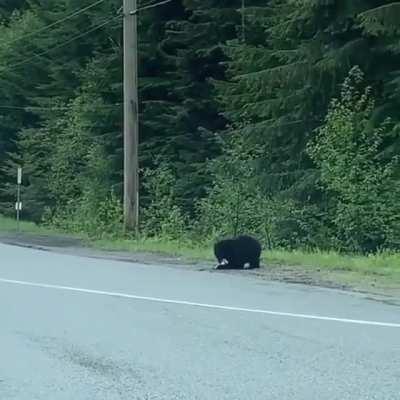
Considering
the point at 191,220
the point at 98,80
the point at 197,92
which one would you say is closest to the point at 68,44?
the point at 98,80

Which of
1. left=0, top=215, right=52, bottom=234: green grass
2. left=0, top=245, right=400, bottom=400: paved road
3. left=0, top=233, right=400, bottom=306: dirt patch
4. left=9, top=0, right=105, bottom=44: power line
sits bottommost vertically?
left=0, top=245, right=400, bottom=400: paved road

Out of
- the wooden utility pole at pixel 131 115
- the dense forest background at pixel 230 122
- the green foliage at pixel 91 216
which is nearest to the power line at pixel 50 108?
the dense forest background at pixel 230 122

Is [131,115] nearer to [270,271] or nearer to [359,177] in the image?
[359,177]

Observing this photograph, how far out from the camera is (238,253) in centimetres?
1695

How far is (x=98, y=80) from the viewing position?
3406 centimetres

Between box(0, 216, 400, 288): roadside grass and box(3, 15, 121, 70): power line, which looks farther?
box(3, 15, 121, 70): power line

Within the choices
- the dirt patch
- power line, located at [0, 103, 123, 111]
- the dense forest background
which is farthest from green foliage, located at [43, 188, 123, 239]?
power line, located at [0, 103, 123, 111]

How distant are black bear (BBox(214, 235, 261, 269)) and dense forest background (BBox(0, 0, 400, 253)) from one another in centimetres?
344

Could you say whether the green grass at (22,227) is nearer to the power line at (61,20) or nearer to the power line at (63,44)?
the power line at (63,44)

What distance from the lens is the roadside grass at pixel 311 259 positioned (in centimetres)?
1534

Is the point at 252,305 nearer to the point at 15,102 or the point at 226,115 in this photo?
the point at 226,115

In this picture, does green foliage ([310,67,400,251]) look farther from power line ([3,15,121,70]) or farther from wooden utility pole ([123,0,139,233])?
power line ([3,15,121,70])

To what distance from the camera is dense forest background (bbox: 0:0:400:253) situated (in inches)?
803

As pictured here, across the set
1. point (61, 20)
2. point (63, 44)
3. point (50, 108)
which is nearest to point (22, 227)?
point (50, 108)
